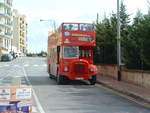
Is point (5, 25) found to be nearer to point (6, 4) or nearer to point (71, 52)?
point (6, 4)

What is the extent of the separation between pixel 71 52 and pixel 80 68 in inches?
45.3

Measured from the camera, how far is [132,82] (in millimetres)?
22203

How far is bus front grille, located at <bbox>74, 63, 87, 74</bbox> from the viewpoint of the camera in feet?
75.8

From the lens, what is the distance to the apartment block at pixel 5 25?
126 metres

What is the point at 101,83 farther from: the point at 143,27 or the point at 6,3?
the point at 6,3

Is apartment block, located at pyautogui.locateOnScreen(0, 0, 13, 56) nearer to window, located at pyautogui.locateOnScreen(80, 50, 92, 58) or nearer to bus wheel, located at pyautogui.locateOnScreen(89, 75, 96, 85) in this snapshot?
window, located at pyautogui.locateOnScreen(80, 50, 92, 58)

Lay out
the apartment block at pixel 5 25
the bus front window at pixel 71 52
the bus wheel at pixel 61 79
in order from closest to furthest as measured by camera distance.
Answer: the bus wheel at pixel 61 79
the bus front window at pixel 71 52
the apartment block at pixel 5 25

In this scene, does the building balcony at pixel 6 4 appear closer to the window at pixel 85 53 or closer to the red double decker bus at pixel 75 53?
the red double decker bus at pixel 75 53

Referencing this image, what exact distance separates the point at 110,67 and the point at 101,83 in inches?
190

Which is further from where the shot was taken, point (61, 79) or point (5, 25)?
point (5, 25)

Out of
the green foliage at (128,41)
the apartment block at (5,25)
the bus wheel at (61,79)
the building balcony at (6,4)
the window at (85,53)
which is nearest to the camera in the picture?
the green foliage at (128,41)

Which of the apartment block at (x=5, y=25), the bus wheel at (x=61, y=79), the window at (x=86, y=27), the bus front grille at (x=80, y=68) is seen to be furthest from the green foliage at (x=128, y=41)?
the apartment block at (x=5, y=25)

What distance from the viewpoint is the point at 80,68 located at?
23250 millimetres

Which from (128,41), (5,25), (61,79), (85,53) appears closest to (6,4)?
(5,25)
